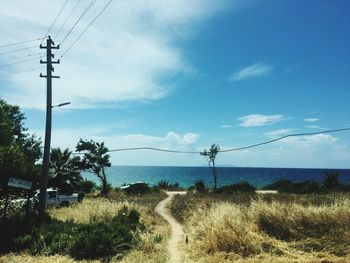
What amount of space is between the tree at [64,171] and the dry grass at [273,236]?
3155 centimetres

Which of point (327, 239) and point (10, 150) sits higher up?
point (10, 150)

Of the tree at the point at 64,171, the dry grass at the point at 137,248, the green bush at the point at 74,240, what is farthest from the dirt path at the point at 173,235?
the tree at the point at 64,171


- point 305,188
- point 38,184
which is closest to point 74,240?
point 38,184

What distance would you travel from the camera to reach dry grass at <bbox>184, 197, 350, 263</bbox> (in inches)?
479

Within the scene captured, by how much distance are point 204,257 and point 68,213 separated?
12.5 metres

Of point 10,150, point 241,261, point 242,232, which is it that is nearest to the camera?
point 241,261

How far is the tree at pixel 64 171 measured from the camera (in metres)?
44.1

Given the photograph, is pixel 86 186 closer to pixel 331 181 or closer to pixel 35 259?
pixel 331 181

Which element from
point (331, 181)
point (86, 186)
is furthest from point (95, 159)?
point (331, 181)

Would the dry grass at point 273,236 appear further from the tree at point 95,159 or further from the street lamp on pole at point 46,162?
the tree at point 95,159

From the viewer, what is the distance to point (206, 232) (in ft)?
45.9

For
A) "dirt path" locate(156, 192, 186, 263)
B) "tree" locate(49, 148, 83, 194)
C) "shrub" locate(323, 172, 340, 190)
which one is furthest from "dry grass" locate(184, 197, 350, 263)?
"shrub" locate(323, 172, 340, 190)

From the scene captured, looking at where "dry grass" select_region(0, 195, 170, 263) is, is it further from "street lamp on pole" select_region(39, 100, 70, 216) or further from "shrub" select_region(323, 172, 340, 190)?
"shrub" select_region(323, 172, 340, 190)

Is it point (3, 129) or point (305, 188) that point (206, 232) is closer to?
point (3, 129)
